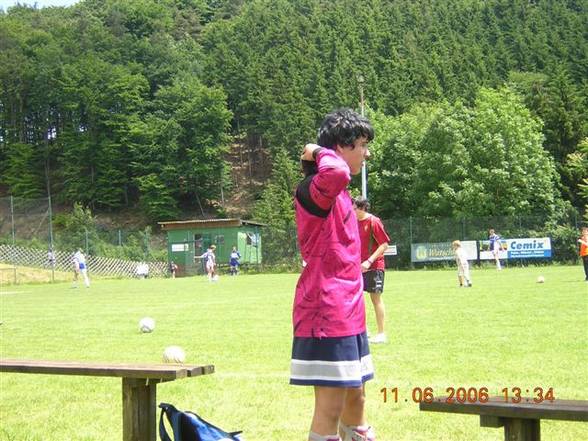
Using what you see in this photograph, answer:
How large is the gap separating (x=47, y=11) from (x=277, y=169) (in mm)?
69816

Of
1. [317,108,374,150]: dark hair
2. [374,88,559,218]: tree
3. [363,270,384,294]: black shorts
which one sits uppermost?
[374,88,559,218]: tree

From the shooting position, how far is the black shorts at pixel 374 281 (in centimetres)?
1033

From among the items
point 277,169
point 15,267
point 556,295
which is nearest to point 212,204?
point 277,169

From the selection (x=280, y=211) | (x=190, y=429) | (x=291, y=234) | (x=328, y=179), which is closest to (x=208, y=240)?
(x=291, y=234)

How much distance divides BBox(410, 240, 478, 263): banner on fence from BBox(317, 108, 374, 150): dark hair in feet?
142

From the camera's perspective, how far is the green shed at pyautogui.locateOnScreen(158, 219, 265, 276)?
57156 millimetres

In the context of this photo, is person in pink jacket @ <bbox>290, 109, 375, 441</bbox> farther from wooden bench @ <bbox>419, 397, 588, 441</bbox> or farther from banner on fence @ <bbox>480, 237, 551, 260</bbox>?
banner on fence @ <bbox>480, 237, 551, 260</bbox>

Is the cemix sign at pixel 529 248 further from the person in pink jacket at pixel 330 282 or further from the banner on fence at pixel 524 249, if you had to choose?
the person in pink jacket at pixel 330 282

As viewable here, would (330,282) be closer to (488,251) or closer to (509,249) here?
(488,251)

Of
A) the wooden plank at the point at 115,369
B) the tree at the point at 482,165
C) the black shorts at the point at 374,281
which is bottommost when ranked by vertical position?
the wooden plank at the point at 115,369

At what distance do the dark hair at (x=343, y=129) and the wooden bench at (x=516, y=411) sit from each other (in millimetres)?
1439

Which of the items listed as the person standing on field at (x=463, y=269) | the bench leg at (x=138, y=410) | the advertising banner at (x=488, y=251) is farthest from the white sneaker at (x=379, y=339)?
the advertising banner at (x=488, y=251)

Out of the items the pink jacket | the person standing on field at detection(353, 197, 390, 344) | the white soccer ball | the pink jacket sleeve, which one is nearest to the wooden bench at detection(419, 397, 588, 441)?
the pink jacket

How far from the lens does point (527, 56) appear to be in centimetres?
10694
